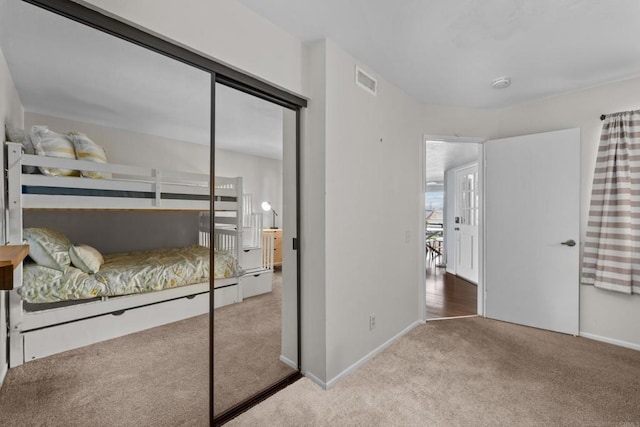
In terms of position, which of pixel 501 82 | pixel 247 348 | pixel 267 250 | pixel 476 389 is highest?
pixel 501 82

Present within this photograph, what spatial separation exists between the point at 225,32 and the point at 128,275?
1357 mm

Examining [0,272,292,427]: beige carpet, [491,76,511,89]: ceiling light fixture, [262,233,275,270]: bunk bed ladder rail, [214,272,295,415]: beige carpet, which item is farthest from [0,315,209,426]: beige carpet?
[491,76,511,89]: ceiling light fixture

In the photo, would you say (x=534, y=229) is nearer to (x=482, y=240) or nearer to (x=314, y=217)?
(x=482, y=240)

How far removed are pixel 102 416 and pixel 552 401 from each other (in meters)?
2.53

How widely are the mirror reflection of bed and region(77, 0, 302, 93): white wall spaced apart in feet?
0.41

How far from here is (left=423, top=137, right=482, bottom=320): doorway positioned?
3.95m

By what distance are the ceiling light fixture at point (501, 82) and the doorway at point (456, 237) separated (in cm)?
67

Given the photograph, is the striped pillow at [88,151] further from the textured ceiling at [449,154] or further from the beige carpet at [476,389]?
the textured ceiling at [449,154]

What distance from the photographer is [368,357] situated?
96.4 inches

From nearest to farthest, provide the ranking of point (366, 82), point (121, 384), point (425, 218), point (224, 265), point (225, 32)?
point (121, 384)
point (225, 32)
point (224, 265)
point (366, 82)
point (425, 218)

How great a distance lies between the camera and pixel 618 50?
2246 mm

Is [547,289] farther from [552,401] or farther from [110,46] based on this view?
[110,46]

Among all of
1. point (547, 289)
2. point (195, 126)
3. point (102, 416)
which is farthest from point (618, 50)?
point (102, 416)

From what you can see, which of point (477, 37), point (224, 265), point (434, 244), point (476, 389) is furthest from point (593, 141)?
point (434, 244)
